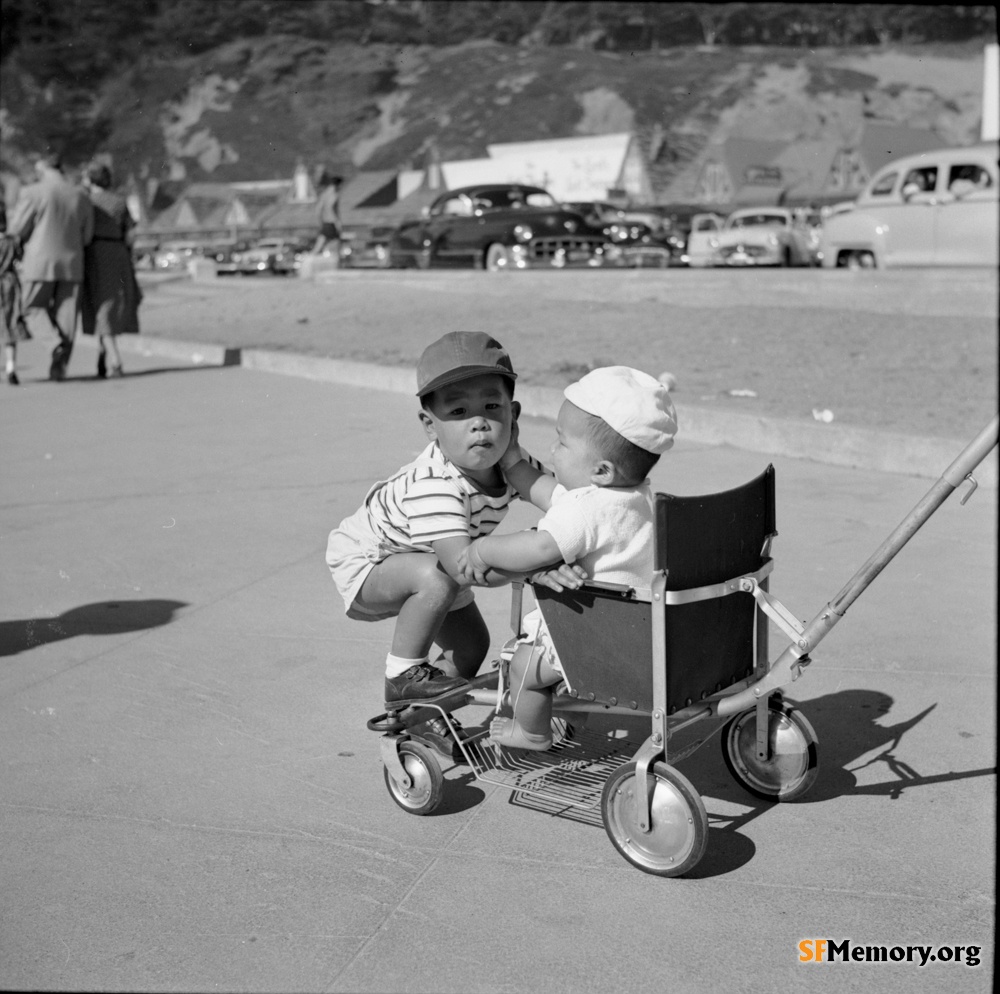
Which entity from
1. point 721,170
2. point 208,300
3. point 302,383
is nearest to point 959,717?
point 302,383

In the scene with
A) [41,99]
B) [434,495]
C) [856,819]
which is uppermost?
[41,99]

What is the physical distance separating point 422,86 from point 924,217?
6362 inches

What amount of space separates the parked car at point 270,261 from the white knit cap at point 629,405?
1636 inches

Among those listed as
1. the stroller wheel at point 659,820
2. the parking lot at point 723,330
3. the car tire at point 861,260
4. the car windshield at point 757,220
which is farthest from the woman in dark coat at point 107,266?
the car windshield at point 757,220

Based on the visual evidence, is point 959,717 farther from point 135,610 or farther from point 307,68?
point 307,68

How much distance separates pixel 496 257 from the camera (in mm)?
21734

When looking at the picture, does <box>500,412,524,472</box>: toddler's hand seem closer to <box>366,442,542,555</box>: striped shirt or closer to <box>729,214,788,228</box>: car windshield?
<box>366,442,542,555</box>: striped shirt

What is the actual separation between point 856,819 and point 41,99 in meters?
146

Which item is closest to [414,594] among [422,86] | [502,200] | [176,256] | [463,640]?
[463,640]

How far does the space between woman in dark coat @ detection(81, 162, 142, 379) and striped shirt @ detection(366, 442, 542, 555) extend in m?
8.90

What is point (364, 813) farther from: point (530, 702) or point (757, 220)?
point (757, 220)

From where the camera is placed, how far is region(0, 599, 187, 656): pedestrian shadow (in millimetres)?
4605

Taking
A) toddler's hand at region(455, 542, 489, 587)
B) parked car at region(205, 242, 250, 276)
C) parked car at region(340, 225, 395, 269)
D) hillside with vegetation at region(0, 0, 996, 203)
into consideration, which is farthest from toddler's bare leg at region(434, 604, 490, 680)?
hillside with vegetation at region(0, 0, 996, 203)

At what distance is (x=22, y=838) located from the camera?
10.1 feet
